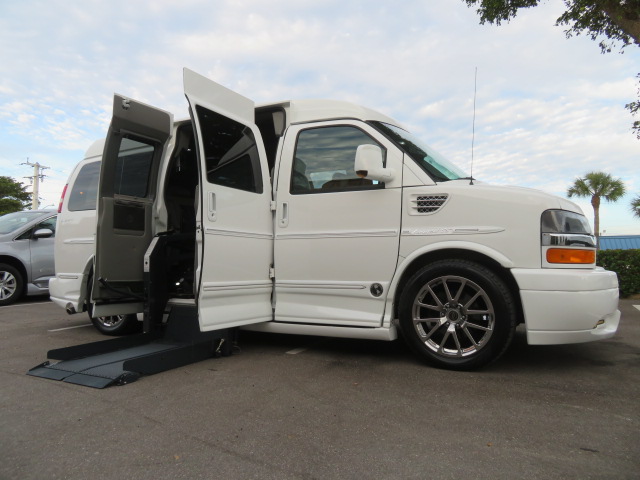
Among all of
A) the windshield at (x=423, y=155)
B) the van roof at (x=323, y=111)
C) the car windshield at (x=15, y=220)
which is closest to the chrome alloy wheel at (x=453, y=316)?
the windshield at (x=423, y=155)

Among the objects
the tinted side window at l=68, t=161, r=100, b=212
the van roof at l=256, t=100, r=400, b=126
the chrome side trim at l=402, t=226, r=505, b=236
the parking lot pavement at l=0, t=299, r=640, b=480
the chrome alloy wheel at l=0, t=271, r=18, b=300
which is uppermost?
the van roof at l=256, t=100, r=400, b=126

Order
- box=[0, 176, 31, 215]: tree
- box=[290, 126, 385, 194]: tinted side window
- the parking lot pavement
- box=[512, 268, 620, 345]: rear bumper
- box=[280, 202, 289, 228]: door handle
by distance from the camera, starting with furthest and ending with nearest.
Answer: box=[0, 176, 31, 215]: tree, box=[280, 202, 289, 228]: door handle, box=[290, 126, 385, 194]: tinted side window, box=[512, 268, 620, 345]: rear bumper, the parking lot pavement

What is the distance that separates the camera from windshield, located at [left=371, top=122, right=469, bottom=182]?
399cm

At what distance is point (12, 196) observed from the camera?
41094 mm

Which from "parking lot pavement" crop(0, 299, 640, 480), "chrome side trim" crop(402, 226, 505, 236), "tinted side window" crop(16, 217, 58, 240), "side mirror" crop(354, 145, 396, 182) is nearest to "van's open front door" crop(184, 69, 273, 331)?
"parking lot pavement" crop(0, 299, 640, 480)

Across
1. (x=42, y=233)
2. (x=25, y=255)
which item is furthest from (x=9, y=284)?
(x=42, y=233)

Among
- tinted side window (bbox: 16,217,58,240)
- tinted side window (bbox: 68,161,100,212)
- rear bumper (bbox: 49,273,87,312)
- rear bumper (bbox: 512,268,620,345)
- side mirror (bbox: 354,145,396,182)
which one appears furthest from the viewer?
tinted side window (bbox: 16,217,58,240)

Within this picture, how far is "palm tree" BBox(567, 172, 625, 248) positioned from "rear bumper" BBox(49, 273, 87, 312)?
29768 mm

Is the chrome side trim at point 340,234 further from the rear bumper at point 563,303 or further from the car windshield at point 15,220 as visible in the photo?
the car windshield at point 15,220

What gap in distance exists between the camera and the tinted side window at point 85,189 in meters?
5.30

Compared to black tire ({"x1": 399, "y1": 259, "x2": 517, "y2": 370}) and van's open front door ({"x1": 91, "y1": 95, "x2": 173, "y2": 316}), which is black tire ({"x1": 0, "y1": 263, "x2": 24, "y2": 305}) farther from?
black tire ({"x1": 399, "y1": 259, "x2": 517, "y2": 370})

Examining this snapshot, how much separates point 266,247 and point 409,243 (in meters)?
1.37

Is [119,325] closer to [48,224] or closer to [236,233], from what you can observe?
[236,233]

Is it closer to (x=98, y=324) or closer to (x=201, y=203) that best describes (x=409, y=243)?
(x=201, y=203)
